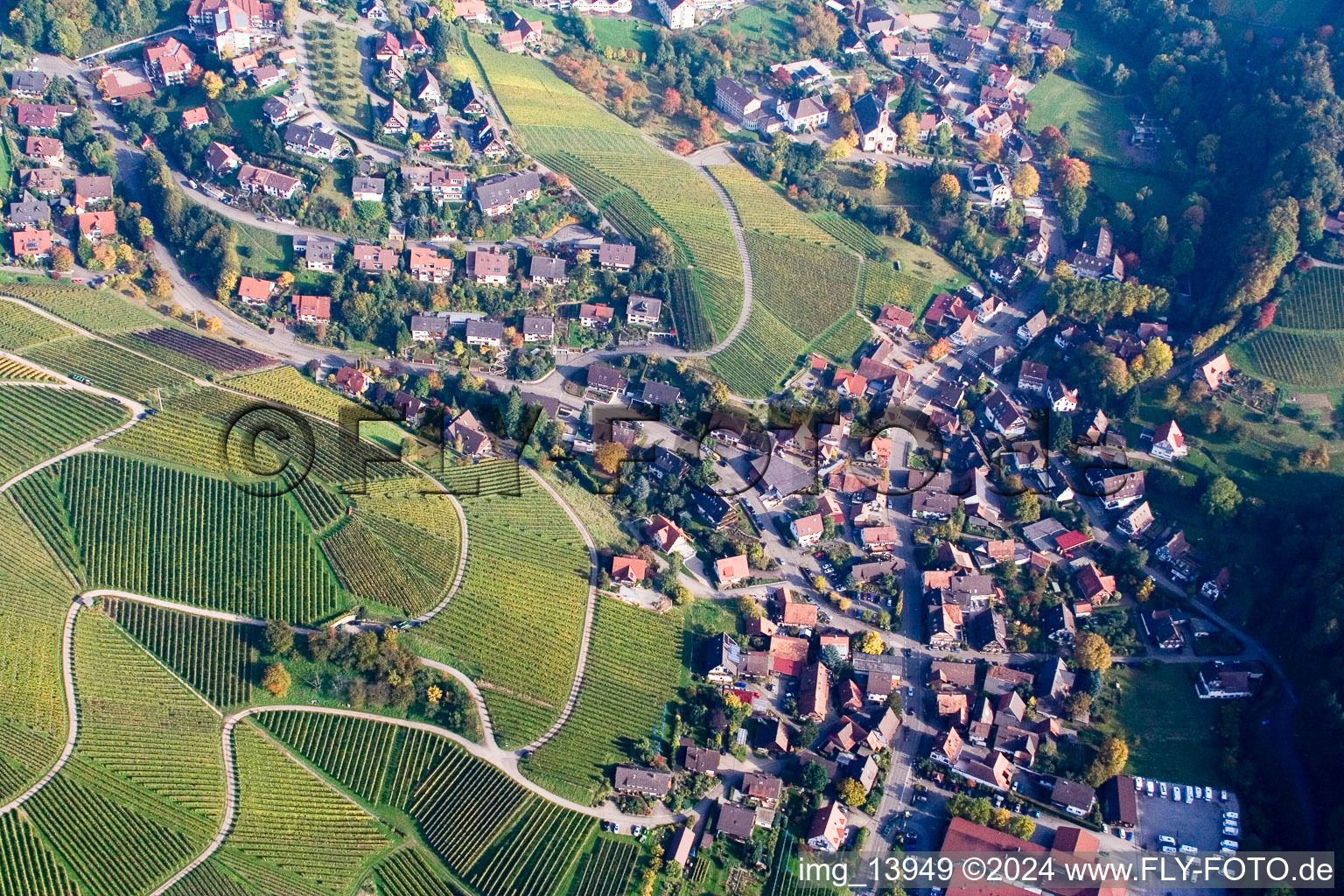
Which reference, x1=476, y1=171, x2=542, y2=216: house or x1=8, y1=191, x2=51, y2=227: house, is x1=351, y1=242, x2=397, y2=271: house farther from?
x1=8, y1=191, x2=51, y2=227: house

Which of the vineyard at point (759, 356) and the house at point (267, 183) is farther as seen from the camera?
the house at point (267, 183)

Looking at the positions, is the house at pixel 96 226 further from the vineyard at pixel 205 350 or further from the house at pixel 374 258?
the house at pixel 374 258

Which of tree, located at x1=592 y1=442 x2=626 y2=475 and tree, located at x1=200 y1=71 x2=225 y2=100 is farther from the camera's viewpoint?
tree, located at x1=200 y1=71 x2=225 y2=100

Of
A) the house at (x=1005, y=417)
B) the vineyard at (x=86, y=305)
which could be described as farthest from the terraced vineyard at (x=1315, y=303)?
the vineyard at (x=86, y=305)

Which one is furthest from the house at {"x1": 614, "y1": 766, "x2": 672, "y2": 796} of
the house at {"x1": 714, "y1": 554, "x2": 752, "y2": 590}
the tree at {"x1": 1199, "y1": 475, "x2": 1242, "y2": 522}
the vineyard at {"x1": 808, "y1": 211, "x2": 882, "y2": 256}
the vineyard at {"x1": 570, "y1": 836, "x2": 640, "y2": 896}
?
the vineyard at {"x1": 808, "y1": 211, "x2": 882, "y2": 256}

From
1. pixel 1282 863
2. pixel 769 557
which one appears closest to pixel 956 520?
pixel 769 557

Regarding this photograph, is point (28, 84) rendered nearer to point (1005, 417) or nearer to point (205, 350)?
point (205, 350)
